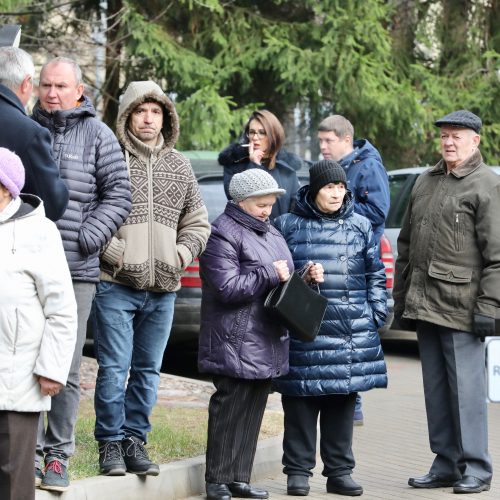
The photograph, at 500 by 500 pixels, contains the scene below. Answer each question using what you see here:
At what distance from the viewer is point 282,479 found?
7777mm

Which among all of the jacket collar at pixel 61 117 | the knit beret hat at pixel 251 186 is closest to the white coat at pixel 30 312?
the jacket collar at pixel 61 117

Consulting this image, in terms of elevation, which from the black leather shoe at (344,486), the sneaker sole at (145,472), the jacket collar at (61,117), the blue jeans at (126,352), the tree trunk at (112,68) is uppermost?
the tree trunk at (112,68)

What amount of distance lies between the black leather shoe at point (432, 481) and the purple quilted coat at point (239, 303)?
1127mm

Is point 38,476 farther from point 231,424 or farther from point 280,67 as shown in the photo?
point 280,67

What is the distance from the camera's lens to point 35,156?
5.95 meters

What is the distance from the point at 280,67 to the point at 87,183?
34.1ft

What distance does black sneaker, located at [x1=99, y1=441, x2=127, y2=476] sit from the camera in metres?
6.77

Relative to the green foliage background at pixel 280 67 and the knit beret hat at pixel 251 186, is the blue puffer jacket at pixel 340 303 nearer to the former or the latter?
the knit beret hat at pixel 251 186

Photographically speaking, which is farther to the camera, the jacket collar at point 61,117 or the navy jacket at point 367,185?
the navy jacket at point 367,185

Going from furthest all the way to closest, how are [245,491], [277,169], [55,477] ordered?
[277,169]
[245,491]
[55,477]

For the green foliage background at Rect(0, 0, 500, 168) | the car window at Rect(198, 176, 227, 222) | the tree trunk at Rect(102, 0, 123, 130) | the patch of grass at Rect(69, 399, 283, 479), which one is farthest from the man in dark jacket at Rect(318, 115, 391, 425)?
the tree trunk at Rect(102, 0, 123, 130)

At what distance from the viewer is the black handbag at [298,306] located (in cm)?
677

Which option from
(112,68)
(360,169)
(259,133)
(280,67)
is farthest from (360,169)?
(112,68)

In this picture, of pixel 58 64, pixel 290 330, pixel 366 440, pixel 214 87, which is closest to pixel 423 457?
pixel 366 440
